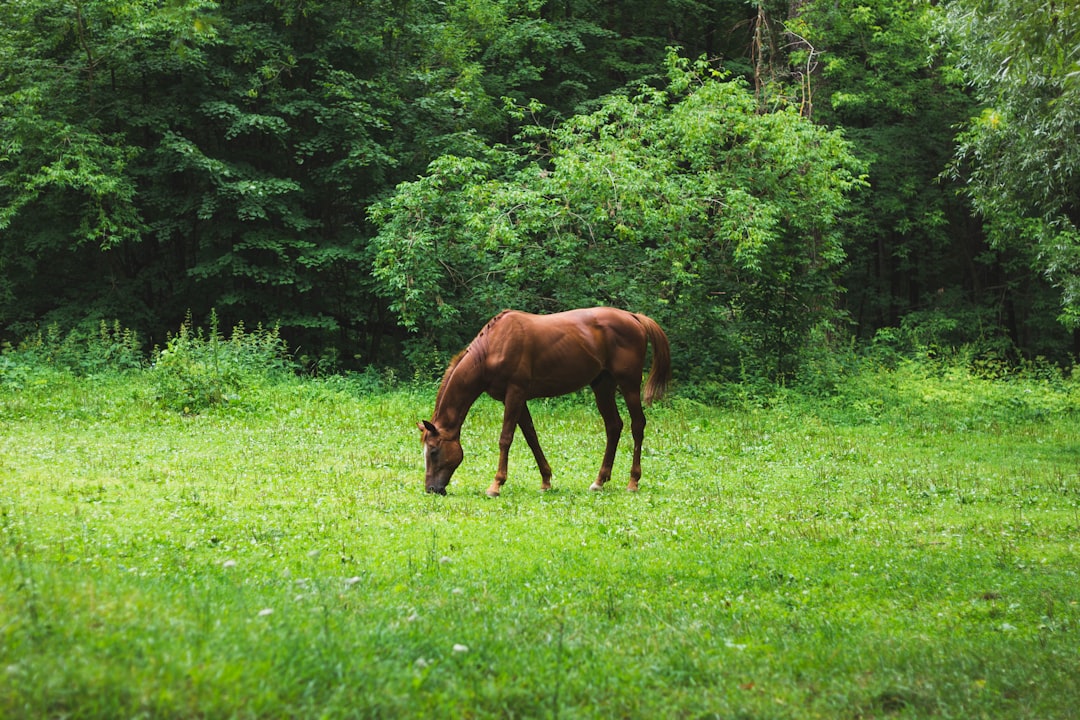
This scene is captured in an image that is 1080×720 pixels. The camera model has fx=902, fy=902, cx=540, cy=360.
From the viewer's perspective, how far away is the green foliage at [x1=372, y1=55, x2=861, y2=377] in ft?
68.0

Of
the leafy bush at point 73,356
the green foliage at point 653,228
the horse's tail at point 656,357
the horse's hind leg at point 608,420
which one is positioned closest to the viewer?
the horse's hind leg at point 608,420

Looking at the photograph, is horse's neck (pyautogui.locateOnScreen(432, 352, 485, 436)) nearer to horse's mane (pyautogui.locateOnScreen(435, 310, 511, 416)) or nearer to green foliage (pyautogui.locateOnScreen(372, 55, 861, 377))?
horse's mane (pyautogui.locateOnScreen(435, 310, 511, 416))

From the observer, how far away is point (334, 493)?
36.0 feet

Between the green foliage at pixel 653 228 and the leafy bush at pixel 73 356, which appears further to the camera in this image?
the green foliage at pixel 653 228

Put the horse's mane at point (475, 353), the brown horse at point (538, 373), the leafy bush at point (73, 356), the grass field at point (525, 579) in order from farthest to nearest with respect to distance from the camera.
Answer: the leafy bush at point (73, 356) → the horse's mane at point (475, 353) → the brown horse at point (538, 373) → the grass field at point (525, 579)

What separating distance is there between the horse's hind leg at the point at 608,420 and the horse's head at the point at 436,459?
6.81 feet

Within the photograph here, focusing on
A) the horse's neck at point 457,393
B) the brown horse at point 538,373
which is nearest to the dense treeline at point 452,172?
the brown horse at point 538,373

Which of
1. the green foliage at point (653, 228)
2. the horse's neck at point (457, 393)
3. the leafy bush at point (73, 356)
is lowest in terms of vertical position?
the leafy bush at point (73, 356)

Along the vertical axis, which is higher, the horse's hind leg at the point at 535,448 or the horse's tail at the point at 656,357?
the horse's tail at the point at 656,357

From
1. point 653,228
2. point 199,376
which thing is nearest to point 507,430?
point 199,376

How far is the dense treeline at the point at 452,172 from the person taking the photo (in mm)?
21000

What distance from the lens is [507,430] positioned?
1186 cm

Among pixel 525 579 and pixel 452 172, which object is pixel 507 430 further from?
pixel 452 172

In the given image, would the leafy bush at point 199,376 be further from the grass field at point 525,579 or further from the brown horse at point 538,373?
the brown horse at point 538,373
